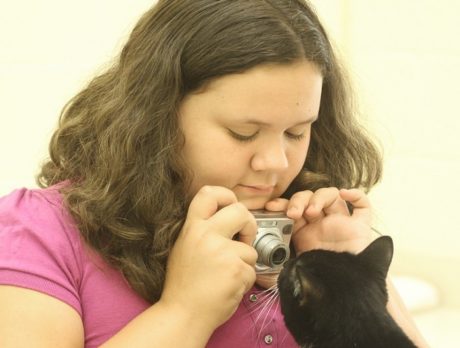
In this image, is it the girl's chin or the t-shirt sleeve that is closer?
the t-shirt sleeve

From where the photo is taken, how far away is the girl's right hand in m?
0.77

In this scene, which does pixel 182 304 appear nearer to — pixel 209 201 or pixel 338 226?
pixel 209 201

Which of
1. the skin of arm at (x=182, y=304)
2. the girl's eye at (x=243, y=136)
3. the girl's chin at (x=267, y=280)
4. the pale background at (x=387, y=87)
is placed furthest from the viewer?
the pale background at (x=387, y=87)

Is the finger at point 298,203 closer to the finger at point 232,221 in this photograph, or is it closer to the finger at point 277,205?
the finger at point 277,205

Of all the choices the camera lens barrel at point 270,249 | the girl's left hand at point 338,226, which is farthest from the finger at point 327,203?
the camera lens barrel at point 270,249

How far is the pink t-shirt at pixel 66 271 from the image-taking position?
2.59 ft

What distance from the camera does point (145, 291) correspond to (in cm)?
85

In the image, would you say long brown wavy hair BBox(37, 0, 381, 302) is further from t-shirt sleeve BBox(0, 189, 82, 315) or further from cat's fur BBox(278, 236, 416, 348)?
cat's fur BBox(278, 236, 416, 348)

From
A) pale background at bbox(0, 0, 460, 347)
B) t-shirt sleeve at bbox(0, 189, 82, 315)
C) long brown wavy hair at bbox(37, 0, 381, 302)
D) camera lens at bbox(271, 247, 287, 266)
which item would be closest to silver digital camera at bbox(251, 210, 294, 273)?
camera lens at bbox(271, 247, 287, 266)

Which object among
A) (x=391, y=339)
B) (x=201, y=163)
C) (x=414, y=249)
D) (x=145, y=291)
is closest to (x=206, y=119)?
(x=201, y=163)

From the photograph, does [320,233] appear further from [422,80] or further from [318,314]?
[422,80]

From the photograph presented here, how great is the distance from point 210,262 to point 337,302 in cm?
21

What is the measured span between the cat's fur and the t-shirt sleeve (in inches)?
12.2

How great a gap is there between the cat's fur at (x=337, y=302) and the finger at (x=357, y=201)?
0.34 feet
